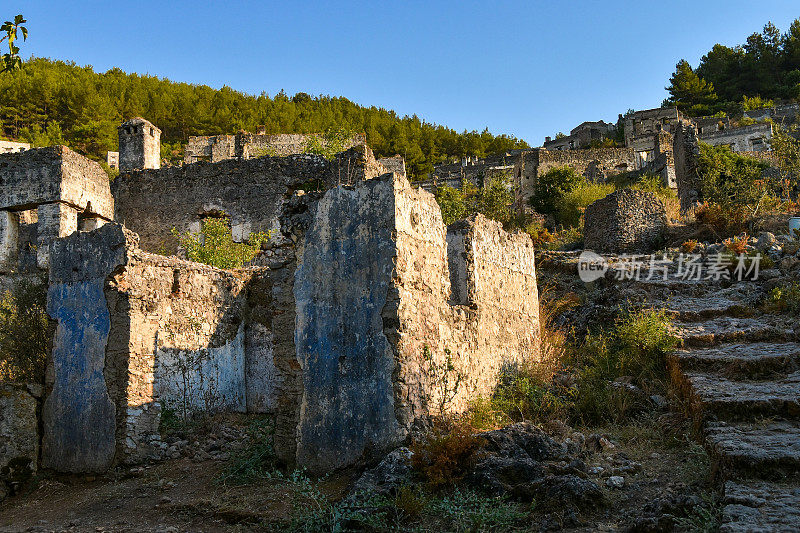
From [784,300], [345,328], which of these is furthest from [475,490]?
[784,300]

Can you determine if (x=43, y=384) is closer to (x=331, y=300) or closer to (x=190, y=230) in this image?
(x=331, y=300)

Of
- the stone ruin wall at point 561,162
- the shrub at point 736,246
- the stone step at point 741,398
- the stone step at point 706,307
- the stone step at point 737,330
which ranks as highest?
the stone ruin wall at point 561,162

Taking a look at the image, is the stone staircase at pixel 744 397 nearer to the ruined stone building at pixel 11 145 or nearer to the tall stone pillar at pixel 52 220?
the tall stone pillar at pixel 52 220

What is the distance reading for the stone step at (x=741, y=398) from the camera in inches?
240

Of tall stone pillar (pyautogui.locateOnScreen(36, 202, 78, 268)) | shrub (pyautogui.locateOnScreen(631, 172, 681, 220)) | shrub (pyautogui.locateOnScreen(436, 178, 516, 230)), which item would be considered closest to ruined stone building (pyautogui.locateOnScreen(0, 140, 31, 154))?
tall stone pillar (pyautogui.locateOnScreen(36, 202, 78, 268))

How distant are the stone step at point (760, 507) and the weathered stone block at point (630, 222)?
11760 mm

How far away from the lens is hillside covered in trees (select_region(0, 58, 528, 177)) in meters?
40.4

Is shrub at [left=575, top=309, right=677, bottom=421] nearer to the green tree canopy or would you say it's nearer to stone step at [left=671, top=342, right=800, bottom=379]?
stone step at [left=671, top=342, right=800, bottom=379]

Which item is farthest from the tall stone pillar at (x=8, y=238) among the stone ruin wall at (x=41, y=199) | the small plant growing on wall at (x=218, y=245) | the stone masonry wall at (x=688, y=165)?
the stone masonry wall at (x=688, y=165)

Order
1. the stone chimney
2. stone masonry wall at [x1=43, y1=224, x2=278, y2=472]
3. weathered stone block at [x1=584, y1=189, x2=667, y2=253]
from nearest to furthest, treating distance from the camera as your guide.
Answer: stone masonry wall at [x1=43, y1=224, x2=278, y2=472], weathered stone block at [x1=584, y1=189, x2=667, y2=253], the stone chimney

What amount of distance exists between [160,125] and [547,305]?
139 feet

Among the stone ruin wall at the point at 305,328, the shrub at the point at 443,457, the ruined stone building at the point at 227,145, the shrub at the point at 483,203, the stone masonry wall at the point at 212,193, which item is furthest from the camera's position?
the ruined stone building at the point at 227,145

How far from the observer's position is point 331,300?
241 inches

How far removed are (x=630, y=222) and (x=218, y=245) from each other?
10.4 metres
